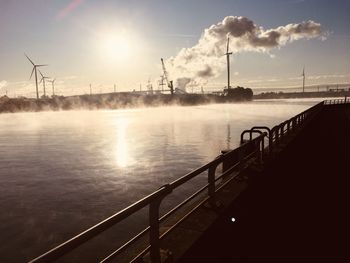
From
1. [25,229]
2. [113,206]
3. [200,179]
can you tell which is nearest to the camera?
[25,229]

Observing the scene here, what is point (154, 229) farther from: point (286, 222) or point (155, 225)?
point (286, 222)

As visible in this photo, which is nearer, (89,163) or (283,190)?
(283,190)

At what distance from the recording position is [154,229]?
466 cm

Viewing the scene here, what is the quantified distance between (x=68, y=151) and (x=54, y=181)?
17343 mm

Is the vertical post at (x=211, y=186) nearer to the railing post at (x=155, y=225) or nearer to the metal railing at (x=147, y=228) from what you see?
the metal railing at (x=147, y=228)

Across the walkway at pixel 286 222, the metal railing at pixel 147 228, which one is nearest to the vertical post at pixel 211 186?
the metal railing at pixel 147 228

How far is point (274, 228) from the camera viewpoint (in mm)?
6957

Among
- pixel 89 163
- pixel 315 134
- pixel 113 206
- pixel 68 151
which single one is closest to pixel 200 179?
pixel 113 206

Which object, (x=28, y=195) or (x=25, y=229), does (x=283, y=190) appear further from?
(x=28, y=195)

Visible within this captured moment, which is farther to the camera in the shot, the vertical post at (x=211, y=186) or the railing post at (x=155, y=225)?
the vertical post at (x=211, y=186)

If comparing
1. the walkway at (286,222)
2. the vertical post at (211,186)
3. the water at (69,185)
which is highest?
the vertical post at (211,186)

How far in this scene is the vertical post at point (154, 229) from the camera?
4559 millimetres

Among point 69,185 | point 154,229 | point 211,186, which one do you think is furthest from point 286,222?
point 69,185

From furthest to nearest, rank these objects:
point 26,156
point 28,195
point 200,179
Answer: point 26,156, point 200,179, point 28,195
